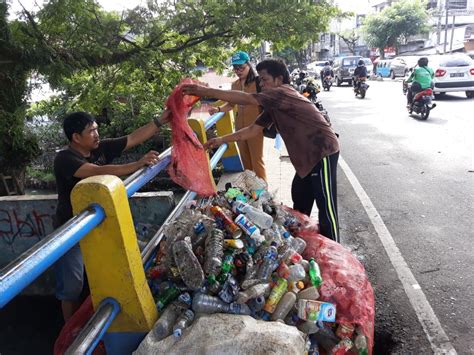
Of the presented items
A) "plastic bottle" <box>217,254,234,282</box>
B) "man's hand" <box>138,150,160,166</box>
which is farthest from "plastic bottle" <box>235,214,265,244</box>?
"man's hand" <box>138,150,160,166</box>

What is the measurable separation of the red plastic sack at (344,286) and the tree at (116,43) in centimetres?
290

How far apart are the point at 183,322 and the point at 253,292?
0.40 m

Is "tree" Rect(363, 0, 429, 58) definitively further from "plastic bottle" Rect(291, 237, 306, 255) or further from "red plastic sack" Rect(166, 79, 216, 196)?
"plastic bottle" Rect(291, 237, 306, 255)

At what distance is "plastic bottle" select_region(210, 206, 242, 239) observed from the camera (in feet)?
8.14

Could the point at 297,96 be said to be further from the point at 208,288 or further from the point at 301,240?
the point at 208,288

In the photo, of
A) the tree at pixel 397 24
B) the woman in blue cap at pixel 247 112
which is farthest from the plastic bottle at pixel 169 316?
the tree at pixel 397 24

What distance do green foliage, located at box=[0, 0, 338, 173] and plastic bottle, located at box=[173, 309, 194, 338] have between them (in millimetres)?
2922

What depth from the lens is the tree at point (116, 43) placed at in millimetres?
3842

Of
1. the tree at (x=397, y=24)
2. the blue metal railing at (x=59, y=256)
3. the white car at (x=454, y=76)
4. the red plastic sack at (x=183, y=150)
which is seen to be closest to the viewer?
the blue metal railing at (x=59, y=256)

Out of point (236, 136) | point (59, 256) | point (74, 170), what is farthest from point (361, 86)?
point (59, 256)

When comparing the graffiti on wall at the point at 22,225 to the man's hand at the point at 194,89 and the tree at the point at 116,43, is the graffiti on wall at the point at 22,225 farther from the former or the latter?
the man's hand at the point at 194,89

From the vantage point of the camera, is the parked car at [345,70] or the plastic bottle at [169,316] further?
the parked car at [345,70]

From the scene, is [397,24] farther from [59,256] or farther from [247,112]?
[59,256]

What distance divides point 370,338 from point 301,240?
79cm
